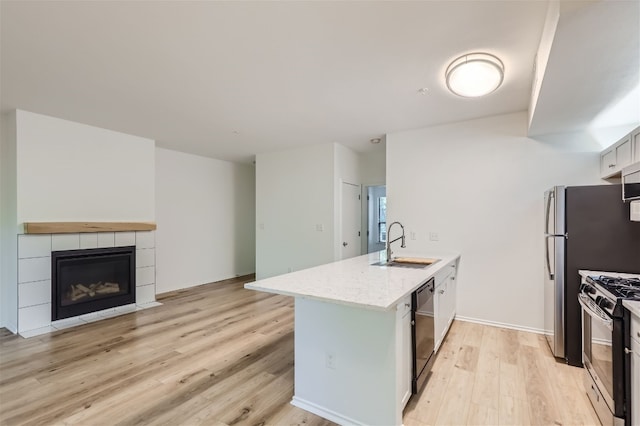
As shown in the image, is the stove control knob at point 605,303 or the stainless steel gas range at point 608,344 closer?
the stainless steel gas range at point 608,344

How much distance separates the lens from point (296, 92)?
301cm

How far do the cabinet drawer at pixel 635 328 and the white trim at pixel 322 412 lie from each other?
154 centimetres

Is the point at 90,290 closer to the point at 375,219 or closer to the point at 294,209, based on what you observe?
the point at 294,209

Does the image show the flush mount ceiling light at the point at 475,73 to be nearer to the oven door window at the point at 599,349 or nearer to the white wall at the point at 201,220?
the oven door window at the point at 599,349

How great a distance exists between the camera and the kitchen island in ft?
5.73

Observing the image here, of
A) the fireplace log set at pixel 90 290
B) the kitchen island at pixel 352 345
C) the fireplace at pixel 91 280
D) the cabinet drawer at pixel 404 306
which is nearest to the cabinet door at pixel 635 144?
the kitchen island at pixel 352 345

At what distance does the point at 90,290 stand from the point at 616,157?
6.16 metres

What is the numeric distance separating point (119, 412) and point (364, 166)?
199 inches

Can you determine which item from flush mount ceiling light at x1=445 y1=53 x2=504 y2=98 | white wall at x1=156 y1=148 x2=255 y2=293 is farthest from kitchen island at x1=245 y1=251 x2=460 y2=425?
white wall at x1=156 y1=148 x2=255 y2=293

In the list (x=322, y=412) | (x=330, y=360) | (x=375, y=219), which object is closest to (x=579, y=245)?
(x=330, y=360)

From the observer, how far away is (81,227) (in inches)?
152

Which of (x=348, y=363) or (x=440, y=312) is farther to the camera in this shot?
(x=440, y=312)

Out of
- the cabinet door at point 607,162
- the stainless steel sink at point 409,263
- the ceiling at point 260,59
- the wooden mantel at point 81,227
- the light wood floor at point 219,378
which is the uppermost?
the ceiling at point 260,59

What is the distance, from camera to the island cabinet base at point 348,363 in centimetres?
176
